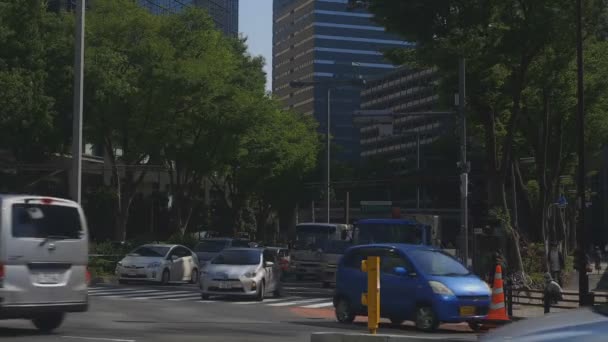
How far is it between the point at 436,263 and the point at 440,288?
942 mm

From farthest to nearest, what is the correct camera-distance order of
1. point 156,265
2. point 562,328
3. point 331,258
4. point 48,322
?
point 331,258 < point 156,265 < point 48,322 < point 562,328

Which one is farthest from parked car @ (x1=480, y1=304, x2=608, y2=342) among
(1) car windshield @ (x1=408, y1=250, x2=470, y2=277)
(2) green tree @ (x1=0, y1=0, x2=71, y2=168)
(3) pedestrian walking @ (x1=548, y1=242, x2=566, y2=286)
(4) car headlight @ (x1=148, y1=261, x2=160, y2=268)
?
(2) green tree @ (x1=0, y1=0, x2=71, y2=168)

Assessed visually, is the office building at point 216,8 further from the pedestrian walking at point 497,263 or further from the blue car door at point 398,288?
the blue car door at point 398,288

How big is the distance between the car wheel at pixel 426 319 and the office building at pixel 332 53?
469 ft

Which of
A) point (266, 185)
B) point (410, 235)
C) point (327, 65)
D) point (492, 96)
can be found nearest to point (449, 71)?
point (492, 96)

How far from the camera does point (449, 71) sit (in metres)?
32.2

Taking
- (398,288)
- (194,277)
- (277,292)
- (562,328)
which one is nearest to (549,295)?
(398,288)

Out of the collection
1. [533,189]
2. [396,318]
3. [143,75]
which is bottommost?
Result: [396,318]

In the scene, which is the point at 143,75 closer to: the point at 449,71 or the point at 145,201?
the point at 449,71

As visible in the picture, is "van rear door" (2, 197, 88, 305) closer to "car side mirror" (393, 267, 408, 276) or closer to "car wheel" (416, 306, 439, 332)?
"car side mirror" (393, 267, 408, 276)

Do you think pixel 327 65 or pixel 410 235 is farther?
pixel 327 65

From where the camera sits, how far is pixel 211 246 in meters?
42.4

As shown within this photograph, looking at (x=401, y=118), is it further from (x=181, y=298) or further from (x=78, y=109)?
(x=78, y=109)

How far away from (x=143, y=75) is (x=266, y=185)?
2337 centimetres
